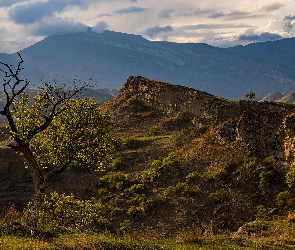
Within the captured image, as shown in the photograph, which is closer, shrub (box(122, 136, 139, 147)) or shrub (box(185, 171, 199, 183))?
shrub (box(185, 171, 199, 183))

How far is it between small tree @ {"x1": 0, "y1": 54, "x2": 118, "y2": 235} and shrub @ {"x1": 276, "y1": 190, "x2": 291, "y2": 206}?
930 inches

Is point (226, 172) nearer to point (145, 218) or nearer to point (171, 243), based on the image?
point (145, 218)

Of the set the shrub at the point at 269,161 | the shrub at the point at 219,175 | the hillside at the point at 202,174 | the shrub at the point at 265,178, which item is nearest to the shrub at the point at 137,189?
the hillside at the point at 202,174

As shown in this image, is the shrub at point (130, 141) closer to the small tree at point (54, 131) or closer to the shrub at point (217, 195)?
the shrub at point (217, 195)

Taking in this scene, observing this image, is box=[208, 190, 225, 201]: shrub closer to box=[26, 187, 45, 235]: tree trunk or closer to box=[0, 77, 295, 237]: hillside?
box=[0, 77, 295, 237]: hillside

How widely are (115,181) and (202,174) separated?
42.1 feet

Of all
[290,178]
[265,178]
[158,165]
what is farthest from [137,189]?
[290,178]

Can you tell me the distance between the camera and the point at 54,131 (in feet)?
78.1

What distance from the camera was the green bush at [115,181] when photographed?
47.8 metres

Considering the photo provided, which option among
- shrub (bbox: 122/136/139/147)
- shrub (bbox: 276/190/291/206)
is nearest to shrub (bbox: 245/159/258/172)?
shrub (bbox: 276/190/291/206)

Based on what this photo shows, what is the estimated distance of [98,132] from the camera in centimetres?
2409

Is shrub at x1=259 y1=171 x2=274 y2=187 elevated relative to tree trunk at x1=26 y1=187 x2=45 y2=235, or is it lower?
lower

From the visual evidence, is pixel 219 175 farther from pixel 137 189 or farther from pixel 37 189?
pixel 37 189

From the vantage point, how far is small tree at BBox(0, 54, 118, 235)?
73.8 ft
